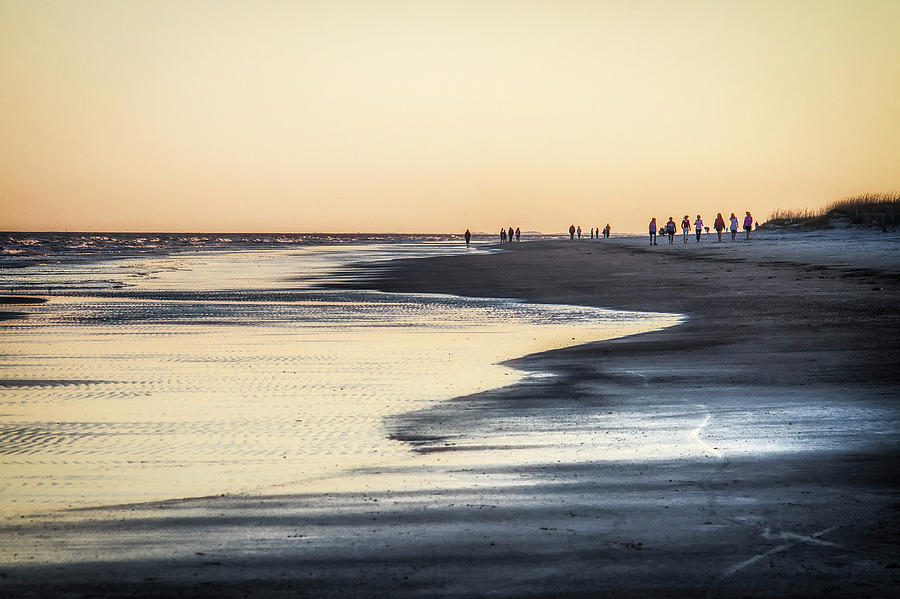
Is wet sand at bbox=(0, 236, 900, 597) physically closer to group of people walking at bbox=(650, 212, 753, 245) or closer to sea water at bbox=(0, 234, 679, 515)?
sea water at bbox=(0, 234, 679, 515)

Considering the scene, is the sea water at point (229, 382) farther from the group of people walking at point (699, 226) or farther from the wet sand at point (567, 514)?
the group of people walking at point (699, 226)

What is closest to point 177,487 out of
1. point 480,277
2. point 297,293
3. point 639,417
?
point 639,417

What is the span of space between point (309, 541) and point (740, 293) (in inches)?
758

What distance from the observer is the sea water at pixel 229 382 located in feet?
22.7

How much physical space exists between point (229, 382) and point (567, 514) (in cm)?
687

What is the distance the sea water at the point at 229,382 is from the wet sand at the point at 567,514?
26.3 inches

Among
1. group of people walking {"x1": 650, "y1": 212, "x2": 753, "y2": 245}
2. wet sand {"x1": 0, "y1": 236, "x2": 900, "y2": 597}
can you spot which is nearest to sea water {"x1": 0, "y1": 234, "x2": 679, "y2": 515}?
wet sand {"x1": 0, "y1": 236, "x2": 900, "y2": 597}

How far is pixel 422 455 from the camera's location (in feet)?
23.9

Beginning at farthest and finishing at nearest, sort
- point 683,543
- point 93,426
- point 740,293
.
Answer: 1. point 740,293
2. point 93,426
3. point 683,543

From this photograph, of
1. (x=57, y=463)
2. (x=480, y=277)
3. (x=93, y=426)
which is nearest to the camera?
(x=57, y=463)

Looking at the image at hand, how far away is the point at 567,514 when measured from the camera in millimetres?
5441

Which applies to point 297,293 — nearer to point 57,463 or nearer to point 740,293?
point 740,293

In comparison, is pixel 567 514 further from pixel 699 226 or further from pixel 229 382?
pixel 699 226

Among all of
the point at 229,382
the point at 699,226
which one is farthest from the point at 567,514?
the point at 699,226
